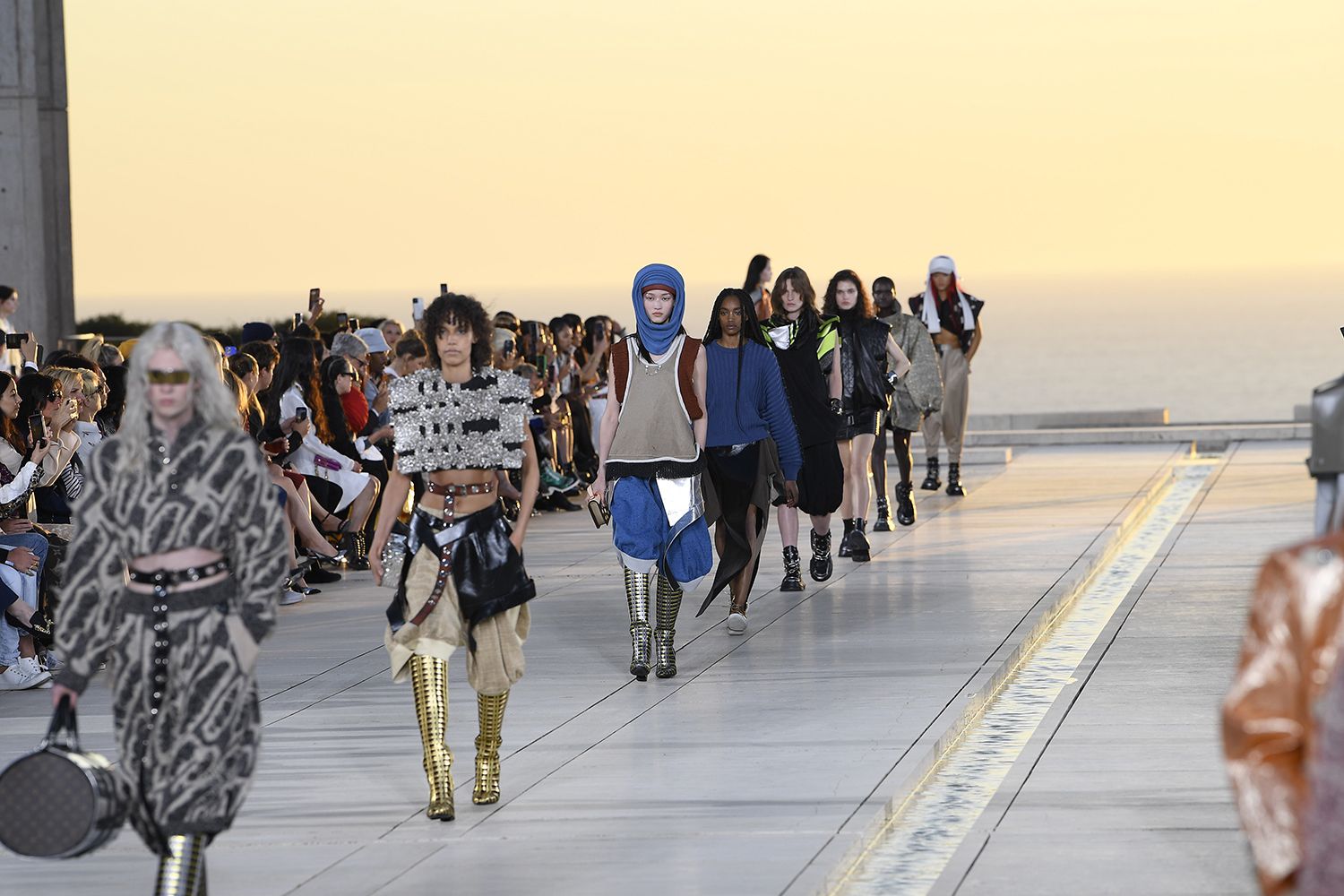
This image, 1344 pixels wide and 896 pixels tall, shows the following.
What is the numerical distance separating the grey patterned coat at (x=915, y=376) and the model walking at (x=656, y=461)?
5925mm

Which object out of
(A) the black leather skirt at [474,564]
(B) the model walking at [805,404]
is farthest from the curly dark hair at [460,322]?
(B) the model walking at [805,404]

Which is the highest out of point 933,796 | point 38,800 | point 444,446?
point 444,446

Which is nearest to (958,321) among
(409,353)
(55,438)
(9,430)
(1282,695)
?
(409,353)

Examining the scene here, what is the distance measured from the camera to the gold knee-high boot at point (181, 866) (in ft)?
16.9

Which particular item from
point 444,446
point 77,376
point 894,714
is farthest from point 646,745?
point 77,376

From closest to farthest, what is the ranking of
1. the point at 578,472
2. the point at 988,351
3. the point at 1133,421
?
the point at 578,472
the point at 1133,421
the point at 988,351

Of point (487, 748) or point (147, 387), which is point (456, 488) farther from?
point (147, 387)

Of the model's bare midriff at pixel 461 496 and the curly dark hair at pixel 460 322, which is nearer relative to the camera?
the model's bare midriff at pixel 461 496

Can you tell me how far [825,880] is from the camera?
5.82 meters

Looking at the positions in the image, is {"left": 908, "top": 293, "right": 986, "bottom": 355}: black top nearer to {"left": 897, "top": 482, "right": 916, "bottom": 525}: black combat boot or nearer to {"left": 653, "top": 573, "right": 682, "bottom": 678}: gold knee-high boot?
{"left": 897, "top": 482, "right": 916, "bottom": 525}: black combat boot

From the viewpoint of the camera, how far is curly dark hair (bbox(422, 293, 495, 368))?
22.9ft

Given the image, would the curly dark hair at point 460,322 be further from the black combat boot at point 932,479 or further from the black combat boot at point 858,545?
the black combat boot at point 932,479

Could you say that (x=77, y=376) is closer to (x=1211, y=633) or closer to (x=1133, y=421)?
(x=1211, y=633)

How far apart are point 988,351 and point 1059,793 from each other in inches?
4902
